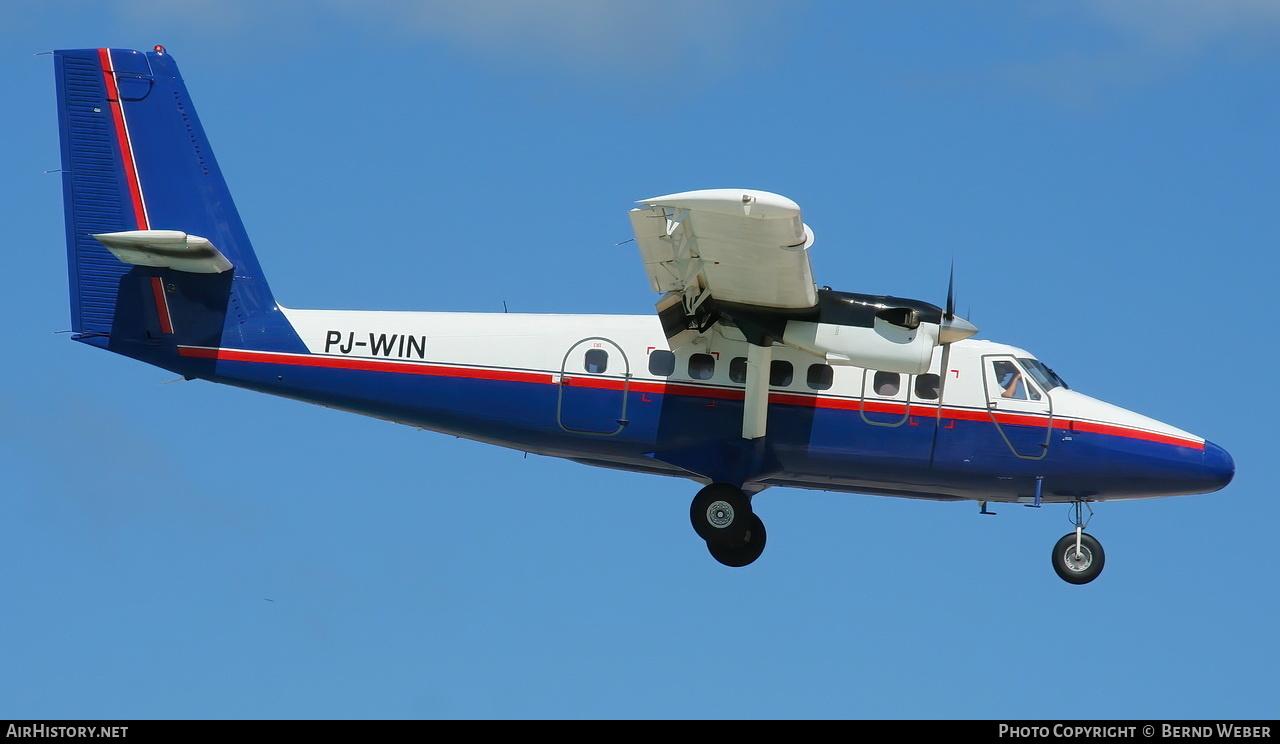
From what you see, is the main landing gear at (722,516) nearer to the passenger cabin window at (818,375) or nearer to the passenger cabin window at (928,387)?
the passenger cabin window at (818,375)

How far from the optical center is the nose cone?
2238 cm

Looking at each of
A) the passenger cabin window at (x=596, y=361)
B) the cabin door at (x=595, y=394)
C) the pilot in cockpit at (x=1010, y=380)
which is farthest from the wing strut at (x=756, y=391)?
the pilot in cockpit at (x=1010, y=380)

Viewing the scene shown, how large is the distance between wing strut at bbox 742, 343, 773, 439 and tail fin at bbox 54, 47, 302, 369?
21.0ft

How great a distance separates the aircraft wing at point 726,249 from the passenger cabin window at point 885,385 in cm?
186

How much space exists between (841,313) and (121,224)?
1025 centimetres

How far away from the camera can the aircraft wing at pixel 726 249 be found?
18.3m

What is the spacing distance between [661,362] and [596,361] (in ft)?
3.01

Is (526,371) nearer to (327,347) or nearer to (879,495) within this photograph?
(327,347)

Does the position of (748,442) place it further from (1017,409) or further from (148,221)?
(148,221)

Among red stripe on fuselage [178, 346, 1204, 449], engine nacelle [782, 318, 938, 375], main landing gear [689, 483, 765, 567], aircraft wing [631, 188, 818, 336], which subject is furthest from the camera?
main landing gear [689, 483, 765, 567]

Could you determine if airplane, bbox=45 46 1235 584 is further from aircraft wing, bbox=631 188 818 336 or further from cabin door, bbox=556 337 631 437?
aircraft wing, bbox=631 188 818 336

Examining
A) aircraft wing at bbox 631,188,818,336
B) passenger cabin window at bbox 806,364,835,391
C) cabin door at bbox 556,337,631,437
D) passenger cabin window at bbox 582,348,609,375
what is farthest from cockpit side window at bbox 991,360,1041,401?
passenger cabin window at bbox 582,348,609,375
